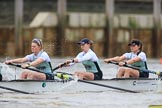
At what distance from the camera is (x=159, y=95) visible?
17.6m

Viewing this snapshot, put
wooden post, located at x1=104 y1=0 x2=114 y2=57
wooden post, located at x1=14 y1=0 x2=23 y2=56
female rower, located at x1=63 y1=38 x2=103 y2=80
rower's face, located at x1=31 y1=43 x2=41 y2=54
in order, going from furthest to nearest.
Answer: wooden post, located at x1=104 y1=0 x2=114 y2=57 < wooden post, located at x1=14 y1=0 x2=23 y2=56 < female rower, located at x1=63 y1=38 x2=103 y2=80 < rower's face, located at x1=31 y1=43 x2=41 y2=54

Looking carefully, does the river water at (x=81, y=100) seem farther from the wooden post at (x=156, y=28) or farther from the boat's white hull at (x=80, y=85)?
the wooden post at (x=156, y=28)

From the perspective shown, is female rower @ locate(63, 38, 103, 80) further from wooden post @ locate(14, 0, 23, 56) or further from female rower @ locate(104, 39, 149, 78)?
wooden post @ locate(14, 0, 23, 56)

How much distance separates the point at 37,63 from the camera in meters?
17.3

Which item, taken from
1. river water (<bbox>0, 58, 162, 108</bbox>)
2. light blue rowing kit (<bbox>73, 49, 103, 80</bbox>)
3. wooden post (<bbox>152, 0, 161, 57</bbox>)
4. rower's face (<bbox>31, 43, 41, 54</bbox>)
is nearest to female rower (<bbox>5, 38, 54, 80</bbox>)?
rower's face (<bbox>31, 43, 41, 54</bbox>)

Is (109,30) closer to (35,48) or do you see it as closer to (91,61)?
(91,61)

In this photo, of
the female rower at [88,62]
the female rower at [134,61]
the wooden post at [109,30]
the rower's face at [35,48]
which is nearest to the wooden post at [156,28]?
the wooden post at [109,30]

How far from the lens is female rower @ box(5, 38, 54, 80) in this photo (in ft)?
56.9

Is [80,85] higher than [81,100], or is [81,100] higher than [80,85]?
[80,85]

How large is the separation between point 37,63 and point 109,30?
16.2 meters

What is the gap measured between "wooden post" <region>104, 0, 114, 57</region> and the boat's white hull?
14.8 meters

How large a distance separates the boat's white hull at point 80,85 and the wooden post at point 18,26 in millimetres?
14748

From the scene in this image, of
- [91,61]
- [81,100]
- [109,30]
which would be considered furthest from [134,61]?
[109,30]

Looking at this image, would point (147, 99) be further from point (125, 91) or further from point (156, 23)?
point (156, 23)
